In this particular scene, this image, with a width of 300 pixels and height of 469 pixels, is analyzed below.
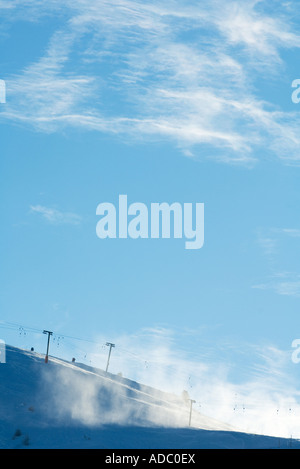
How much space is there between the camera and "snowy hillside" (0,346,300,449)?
2660 inches

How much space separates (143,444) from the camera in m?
68.5

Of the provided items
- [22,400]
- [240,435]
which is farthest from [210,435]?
[22,400]

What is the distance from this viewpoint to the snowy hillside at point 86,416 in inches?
2660

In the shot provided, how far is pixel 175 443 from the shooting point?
67812mm

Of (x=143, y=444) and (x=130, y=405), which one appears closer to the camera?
(x=143, y=444)

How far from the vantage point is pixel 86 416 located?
79.9 metres
